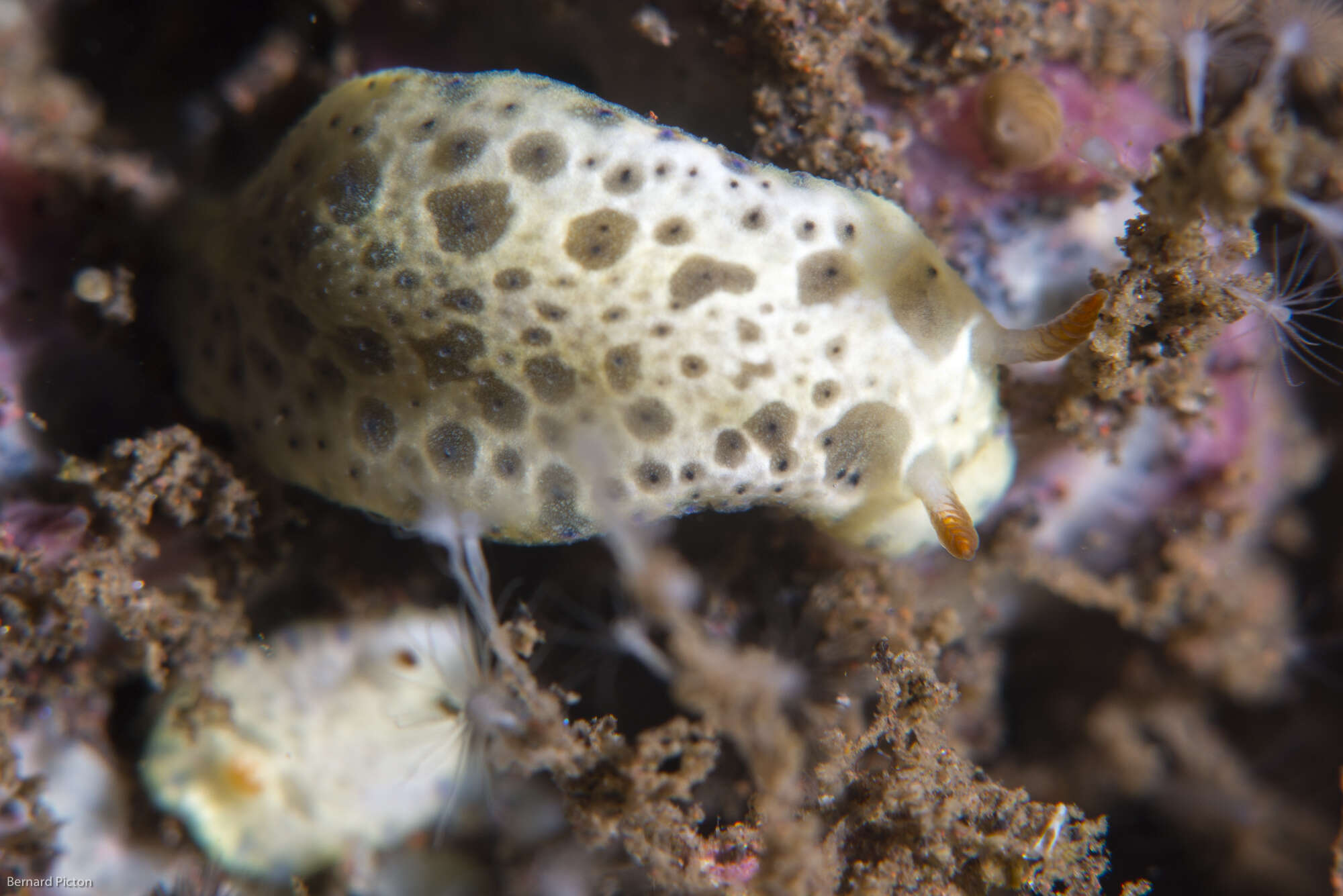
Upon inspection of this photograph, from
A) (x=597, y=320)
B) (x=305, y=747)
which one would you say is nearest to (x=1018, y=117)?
(x=597, y=320)

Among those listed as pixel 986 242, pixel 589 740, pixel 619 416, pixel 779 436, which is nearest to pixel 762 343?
pixel 779 436

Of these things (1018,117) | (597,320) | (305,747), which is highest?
(1018,117)

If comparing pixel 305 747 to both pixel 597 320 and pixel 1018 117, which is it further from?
pixel 1018 117

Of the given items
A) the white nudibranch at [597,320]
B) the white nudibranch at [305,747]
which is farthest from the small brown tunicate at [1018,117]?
the white nudibranch at [305,747]

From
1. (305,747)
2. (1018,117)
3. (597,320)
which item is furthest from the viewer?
(305,747)

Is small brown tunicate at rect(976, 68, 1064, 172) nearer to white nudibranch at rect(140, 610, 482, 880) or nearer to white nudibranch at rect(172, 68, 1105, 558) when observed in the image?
white nudibranch at rect(172, 68, 1105, 558)

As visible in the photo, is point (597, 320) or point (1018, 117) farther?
point (1018, 117)

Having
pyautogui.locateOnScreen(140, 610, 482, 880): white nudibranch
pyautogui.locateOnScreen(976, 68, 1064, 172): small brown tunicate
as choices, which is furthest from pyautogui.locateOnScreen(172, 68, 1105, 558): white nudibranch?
pyautogui.locateOnScreen(140, 610, 482, 880): white nudibranch
